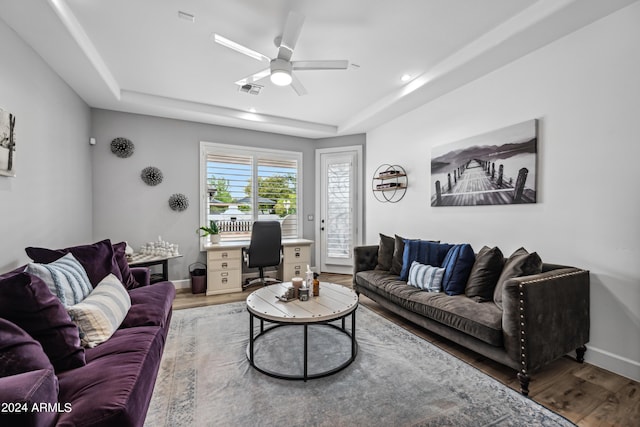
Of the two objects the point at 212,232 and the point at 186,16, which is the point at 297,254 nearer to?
the point at 212,232

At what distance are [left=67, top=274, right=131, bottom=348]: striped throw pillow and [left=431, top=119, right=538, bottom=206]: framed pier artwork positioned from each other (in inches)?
131

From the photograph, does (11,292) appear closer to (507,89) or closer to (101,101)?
(101,101)

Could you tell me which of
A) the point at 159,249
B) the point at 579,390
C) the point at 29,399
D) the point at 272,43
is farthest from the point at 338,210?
the point at 29,399

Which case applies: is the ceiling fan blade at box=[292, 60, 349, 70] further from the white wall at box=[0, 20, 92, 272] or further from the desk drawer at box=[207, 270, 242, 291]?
the desk drawer at box=[207, 270, 242, 291]

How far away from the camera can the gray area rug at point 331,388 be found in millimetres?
1652

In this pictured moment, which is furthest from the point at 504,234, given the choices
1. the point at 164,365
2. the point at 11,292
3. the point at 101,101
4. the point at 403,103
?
the point at 101,101

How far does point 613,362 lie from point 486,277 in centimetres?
96

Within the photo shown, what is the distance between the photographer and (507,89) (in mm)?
2803

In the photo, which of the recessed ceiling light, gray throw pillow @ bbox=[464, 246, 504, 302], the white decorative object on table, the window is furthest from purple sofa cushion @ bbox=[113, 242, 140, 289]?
gray throw pillow @ bbox=[464, 246, 504, 302]

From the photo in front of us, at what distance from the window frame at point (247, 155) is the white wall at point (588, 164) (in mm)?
3032

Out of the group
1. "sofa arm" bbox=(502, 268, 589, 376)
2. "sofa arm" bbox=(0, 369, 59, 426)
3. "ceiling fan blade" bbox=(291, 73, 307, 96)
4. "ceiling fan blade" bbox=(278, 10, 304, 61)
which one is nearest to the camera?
"sofa arm" bbox=(0, 369, 59, 426)

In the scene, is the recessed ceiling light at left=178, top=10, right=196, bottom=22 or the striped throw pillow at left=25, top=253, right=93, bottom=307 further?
the recessed ceiling light at left=178, top=10, right=196, bottom=22

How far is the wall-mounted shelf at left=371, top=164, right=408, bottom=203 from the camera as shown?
4211 millimetres

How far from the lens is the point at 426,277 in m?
2.87
